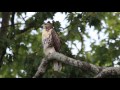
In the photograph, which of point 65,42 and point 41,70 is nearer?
point 41,70

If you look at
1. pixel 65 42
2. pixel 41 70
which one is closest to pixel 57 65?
pixel 41 70

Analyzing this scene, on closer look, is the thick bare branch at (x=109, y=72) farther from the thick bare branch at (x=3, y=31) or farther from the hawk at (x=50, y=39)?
the thick bare branch at (x=3, y=31)

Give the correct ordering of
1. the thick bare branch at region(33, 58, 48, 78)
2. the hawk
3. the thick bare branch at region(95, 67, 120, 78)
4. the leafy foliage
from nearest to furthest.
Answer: the thick bare branch at region(95, 67, 120, 78)
the thick bare branch at region(33, 58, 48, 78)
the hawk
the leafy foliage

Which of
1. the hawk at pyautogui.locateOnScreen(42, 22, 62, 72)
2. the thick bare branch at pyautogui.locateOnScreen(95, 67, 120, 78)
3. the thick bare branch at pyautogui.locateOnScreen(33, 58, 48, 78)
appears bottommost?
the thick bare branch at pyautogui.locateOnScreen(95, 67, 120, 78)

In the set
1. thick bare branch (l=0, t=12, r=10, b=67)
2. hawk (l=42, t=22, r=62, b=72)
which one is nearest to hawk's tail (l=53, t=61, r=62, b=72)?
hawk (l=42, t=22, r=62, b=72)

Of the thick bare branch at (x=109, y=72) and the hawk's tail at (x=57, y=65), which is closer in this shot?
the thick bare branch at (x=109, y=72)

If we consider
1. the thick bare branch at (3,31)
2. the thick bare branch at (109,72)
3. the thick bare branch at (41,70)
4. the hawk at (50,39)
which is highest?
the thick bare branch at (3,31)

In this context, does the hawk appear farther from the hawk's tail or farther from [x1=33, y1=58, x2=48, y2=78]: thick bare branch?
[x1=33, y1=58, x2=48, y2=78]: thick bare branch

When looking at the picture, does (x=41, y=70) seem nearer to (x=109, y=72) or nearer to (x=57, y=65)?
(x=109, y=72)

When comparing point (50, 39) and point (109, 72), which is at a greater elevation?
point (50, 39)

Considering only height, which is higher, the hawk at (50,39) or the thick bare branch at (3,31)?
the thick bare branch at (3,31)

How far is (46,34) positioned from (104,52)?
4.07 meters

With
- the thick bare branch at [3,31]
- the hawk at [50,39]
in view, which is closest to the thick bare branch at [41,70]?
the hawk at [50,39]
